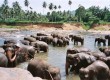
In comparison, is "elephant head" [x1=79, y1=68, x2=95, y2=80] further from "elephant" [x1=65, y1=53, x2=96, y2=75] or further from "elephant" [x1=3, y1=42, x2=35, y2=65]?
"elephant" [x1=3, y1=42, x2=35, y2=65]

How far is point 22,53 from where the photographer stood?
63.8 ft

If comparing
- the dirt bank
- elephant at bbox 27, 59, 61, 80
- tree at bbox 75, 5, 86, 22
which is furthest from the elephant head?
tree at bbox 75, 5, 86, 22

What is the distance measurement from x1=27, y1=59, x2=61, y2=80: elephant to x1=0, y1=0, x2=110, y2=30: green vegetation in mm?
67808

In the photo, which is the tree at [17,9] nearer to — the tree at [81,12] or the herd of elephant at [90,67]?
the tree at [81,12]

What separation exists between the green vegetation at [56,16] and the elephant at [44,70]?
67808 millimetres

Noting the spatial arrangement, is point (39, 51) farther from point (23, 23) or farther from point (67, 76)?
point (23, 23)

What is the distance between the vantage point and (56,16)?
10494 cm

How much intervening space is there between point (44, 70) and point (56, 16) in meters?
93.5

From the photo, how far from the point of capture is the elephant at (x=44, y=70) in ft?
37.7

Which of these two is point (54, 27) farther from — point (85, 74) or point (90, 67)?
point (85, 74)

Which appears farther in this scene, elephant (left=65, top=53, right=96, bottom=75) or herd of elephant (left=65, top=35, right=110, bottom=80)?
elephant (left=65, top=53, right=96, bottom=75)

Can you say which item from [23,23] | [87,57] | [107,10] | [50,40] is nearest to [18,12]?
[23,23]

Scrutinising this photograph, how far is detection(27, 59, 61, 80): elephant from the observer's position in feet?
37.7

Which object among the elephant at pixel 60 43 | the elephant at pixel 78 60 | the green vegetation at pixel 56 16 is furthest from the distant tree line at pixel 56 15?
the elephant at pixel 78 60
